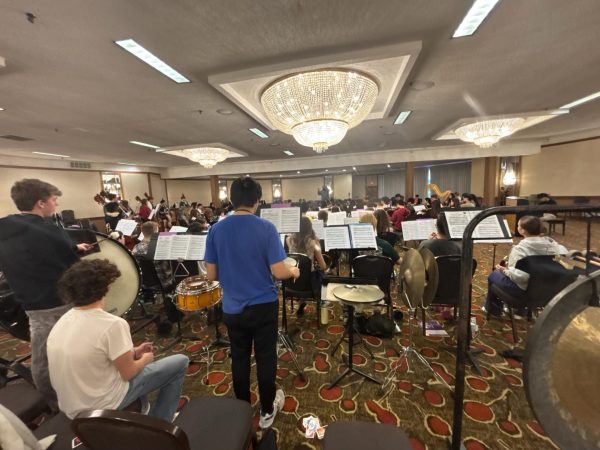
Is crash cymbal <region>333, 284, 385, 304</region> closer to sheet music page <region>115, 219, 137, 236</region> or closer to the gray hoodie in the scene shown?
the gray hoodie

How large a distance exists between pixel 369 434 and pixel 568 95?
6.18 meters

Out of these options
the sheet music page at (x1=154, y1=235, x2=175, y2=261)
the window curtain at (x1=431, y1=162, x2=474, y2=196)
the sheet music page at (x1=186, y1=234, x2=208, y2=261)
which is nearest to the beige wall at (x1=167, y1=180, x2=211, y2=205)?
the sheet music page at (x1=154, y1=235, x2=175, y2=261)

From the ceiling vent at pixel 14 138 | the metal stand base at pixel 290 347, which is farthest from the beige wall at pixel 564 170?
the ceiling vent at pixel 14 138

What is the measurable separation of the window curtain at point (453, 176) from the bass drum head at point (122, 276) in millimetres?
14531

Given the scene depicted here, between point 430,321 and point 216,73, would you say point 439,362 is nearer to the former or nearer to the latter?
point 430,321

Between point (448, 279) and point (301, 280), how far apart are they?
157cm

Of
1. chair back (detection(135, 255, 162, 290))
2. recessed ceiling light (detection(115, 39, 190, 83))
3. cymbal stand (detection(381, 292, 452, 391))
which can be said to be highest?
recessed ceiling light (detection(115, 39, 190, 83))

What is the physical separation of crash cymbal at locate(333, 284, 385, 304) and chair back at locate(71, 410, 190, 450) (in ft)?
4.13

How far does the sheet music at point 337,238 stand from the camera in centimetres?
316

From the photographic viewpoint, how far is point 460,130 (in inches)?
208

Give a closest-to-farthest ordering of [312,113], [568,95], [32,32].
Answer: [32,32] → [312,113] → [568,95]

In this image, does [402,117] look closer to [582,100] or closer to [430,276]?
[582,100]

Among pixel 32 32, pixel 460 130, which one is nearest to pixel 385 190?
pixel 460 130

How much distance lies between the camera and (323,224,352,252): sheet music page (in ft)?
10.4
